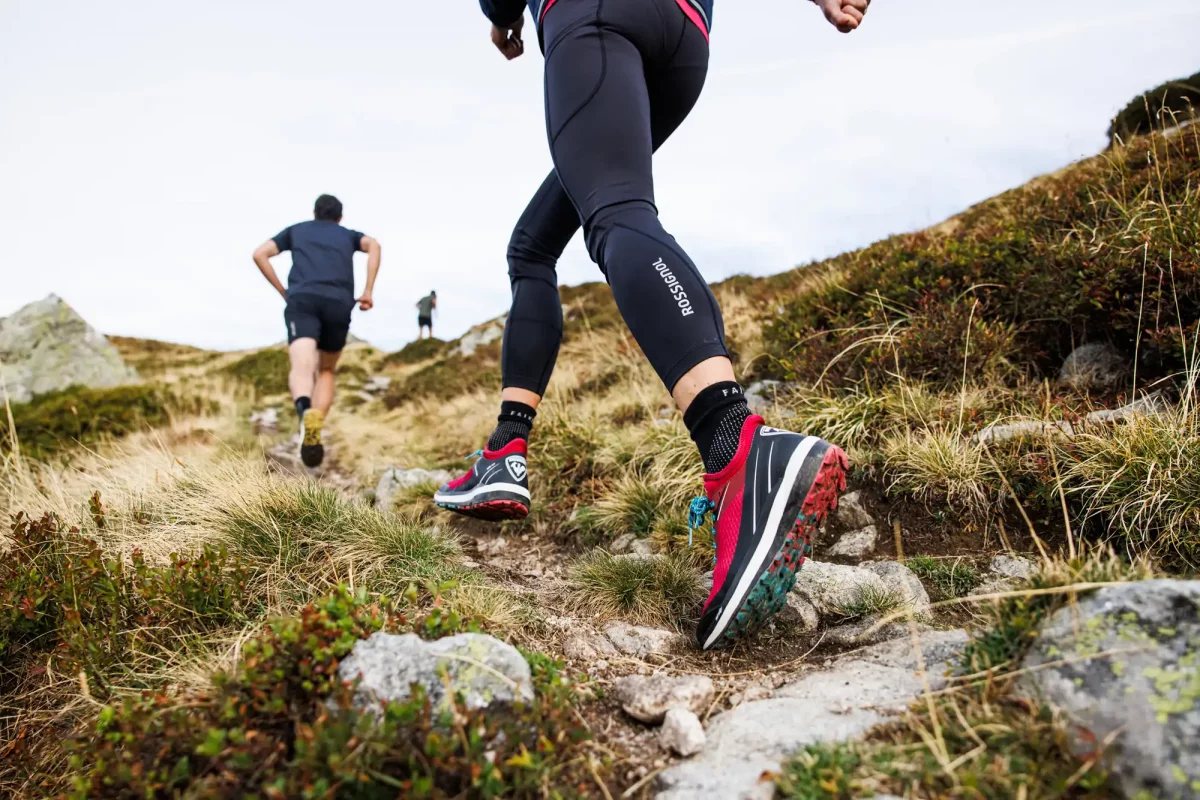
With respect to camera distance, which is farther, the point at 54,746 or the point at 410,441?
the point at 410,441

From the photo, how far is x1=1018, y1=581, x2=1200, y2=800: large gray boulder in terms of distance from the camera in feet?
3.18

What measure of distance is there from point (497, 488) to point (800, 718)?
4.56 ft

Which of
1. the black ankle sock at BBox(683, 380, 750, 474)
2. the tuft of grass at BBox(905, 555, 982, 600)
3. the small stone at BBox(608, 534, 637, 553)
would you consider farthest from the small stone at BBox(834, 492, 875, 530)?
the black ankle sock at BBox(683, 380, 750, 474)

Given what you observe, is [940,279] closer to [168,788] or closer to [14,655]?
[168,788]

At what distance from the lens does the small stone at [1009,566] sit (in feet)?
7.17

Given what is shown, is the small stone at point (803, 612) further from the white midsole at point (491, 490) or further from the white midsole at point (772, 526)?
the white midsole at point (491, 490)

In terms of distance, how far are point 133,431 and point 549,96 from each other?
29.4 feet

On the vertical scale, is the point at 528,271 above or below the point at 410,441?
above

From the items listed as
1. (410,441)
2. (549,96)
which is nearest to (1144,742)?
(549,96)

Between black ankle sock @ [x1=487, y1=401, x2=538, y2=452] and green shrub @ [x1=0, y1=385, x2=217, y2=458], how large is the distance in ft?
21.7

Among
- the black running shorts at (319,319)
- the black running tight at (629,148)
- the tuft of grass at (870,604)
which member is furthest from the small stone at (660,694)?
the black running shorts at (319,319)

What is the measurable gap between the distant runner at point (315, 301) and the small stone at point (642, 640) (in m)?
4.95

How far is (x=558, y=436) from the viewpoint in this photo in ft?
14.5

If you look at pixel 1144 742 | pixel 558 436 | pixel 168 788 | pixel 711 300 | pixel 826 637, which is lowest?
pixel 826 637
